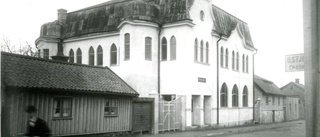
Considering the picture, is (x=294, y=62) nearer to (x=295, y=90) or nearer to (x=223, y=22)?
(x=223, y=22)

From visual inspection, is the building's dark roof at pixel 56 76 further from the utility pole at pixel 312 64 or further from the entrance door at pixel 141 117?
the utility pole at pixel 312 64

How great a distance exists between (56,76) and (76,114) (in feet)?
6.84

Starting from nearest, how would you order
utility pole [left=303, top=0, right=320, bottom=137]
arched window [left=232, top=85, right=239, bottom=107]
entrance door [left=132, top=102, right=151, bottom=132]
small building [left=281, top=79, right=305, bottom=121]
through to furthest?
utility pole [left=303, top=0, right=320, bottom=137]
entrance door [left=132, top=102, right=151, bottom=132]
arched window [left=232, top=85, right=239, bottom=107]
small building [left=281, top=79, right=305, bottom=121]

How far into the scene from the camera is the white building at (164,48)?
25.2m

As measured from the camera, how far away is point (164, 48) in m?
26.3

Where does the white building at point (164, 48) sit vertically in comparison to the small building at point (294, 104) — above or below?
above

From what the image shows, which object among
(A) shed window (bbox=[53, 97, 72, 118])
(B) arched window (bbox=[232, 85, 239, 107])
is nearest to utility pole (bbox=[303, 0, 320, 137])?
(A) shed window (bbox=[53, 97, 72, 118])

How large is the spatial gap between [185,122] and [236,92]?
1078 cm

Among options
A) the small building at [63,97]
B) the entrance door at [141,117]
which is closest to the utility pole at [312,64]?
the small building at [63,97]

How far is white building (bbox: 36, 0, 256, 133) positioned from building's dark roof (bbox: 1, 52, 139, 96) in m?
2.77

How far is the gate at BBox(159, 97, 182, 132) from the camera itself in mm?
22469

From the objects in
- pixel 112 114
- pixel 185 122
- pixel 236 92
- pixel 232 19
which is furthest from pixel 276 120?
pixel 112 114

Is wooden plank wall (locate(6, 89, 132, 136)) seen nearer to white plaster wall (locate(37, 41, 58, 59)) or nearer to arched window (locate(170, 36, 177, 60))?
arched window (locate(170, 36, 177, 60))

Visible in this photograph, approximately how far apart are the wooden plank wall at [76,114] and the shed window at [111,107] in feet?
0.74
